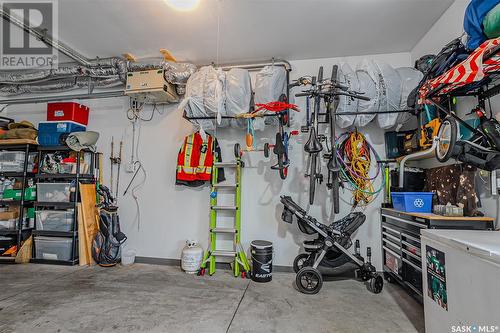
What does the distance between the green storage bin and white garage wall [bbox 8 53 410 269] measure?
3.63 feet

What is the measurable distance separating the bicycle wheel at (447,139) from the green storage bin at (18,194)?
17.2 feet

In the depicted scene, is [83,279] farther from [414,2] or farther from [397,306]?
[414,2]

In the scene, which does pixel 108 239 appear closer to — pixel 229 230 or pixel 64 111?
pixel 229 230

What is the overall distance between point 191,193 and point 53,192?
2103mm

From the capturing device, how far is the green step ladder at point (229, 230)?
3.18 metres

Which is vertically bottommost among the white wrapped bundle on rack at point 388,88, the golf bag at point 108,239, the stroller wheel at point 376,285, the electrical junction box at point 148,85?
the stroller wheel at point 376,285

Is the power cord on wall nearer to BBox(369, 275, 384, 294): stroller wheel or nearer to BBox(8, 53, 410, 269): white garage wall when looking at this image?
BBox(8, 53, 410, 269): white garage wall

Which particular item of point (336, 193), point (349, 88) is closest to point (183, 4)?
point (349, 88)

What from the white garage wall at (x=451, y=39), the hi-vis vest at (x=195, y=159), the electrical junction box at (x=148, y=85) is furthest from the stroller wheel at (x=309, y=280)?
the electrical junction box at (x=148, y=85)

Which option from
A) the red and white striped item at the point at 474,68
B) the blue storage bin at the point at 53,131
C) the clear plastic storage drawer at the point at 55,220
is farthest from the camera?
the blue storage bin at the point at 53,131

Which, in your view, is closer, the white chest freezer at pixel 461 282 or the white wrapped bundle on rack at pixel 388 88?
the white chest freezer at pixel 461 282

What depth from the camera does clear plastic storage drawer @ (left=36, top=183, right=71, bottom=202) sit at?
12.0 feet

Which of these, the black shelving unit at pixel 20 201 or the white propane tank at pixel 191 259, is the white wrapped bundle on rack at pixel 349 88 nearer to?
the white propane tank at pixel 191 259

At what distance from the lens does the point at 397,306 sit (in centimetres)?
235
